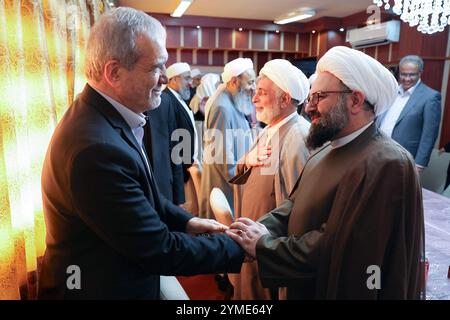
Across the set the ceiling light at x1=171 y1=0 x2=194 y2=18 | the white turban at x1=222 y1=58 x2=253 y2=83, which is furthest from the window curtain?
the ceiling light at x1=171 y1=0 x2=194 y2=18

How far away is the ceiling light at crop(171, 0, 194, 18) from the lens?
543 cm

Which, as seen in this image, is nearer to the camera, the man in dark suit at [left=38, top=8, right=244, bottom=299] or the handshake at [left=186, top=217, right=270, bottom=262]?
Result: the man in dark suit at [left=38, top=8, right=244, bottom=299]

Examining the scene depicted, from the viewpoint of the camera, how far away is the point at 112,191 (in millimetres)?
990

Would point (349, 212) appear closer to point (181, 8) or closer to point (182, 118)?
point (182, 118)

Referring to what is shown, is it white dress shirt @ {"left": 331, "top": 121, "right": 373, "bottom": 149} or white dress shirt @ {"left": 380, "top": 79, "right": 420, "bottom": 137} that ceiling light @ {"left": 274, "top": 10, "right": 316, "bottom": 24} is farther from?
white dress shirt @ {"left": 331, "top": 121, "right": 373, "bottom": 149}

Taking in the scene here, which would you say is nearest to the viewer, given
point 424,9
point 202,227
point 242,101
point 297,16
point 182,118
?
point 202,227

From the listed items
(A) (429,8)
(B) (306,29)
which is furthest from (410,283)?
(B) (306,29)

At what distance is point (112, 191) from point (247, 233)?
0.56m

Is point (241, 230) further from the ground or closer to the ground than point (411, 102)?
closer to the ground

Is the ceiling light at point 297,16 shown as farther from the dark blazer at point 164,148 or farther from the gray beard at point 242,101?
the dark blazer at point 164,148

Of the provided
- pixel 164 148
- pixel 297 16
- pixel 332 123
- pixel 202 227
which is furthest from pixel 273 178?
pixel 297 16

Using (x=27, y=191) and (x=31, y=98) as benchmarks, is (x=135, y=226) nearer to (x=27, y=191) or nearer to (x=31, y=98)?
(x=27, y=191)

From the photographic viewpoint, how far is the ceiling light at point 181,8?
5.43 meters
